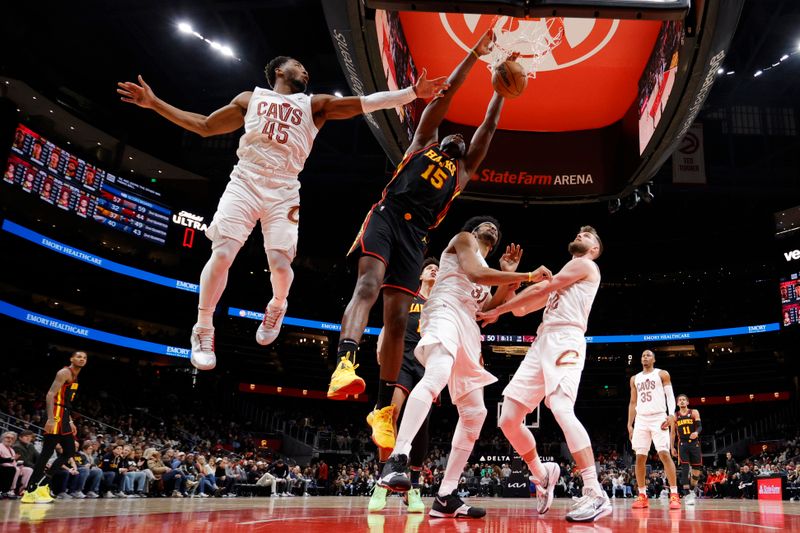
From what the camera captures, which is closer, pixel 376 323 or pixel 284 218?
pixel 284 218

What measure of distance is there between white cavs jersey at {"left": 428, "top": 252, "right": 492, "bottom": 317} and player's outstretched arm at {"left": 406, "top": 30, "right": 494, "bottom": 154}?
836 millimetres

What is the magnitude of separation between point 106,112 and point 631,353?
25534mm

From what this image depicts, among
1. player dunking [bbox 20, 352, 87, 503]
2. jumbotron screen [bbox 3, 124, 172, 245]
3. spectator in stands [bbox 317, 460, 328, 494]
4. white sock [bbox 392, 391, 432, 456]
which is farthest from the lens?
spectator in stands [bbox 317, 460, 328, 494]

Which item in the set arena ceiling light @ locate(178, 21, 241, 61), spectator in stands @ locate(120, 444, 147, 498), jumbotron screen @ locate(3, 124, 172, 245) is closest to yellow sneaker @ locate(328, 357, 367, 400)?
spectator in stands @ locate(120, 444, 147, 498)

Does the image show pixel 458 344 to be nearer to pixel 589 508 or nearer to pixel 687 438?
pixel 589 508

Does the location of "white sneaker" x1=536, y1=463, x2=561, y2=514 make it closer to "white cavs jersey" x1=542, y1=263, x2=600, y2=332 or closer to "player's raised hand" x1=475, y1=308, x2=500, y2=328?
"white cavs jersey" x1=542, y1=263, x2=600, y2=332

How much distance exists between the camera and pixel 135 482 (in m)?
12.2

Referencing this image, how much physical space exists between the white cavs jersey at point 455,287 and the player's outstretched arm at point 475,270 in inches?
3.6

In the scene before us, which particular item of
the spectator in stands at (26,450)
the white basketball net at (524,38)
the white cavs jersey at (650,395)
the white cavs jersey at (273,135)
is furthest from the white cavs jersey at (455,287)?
the spectator in stands at (26,450)

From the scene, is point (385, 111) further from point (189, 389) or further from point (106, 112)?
point (189, 389)

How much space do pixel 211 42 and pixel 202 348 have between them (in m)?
14.9

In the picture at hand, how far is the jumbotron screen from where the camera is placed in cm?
1962

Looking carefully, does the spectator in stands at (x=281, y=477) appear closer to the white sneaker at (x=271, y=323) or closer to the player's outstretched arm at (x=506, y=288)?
the white sneaker at (x=271, y=323)

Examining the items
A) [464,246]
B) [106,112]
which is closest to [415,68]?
[464,246]
